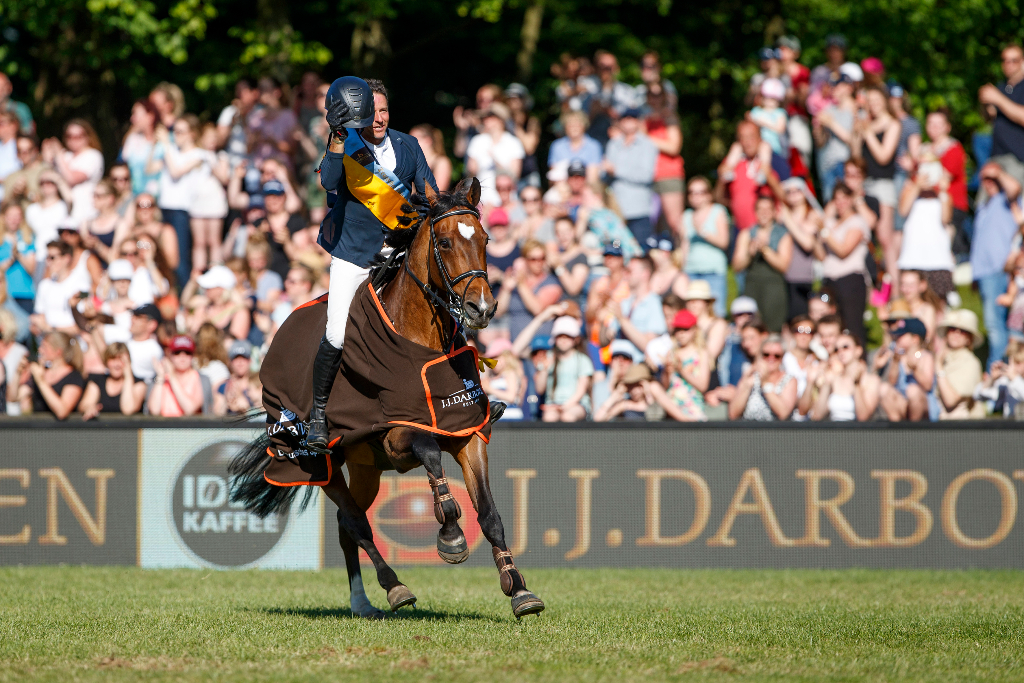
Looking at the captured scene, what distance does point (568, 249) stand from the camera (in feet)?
43.7

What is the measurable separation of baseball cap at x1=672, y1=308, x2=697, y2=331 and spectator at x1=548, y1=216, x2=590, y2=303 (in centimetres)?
155

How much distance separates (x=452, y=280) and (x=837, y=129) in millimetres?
9168

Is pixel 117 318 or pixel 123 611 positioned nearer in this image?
pixel 123 611

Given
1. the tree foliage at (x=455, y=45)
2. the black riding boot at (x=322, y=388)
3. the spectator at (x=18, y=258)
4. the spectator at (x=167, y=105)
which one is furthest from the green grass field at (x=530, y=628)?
the tree foliage at (x=455, y=45)

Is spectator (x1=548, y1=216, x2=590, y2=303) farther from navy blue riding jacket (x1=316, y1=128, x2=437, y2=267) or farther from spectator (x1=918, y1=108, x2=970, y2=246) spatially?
navy blue riding jacket (x1=316, y1=128, x2=437, y2=267)

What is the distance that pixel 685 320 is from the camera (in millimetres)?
11797

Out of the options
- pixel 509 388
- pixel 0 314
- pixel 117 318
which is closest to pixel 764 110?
pixel 509 388

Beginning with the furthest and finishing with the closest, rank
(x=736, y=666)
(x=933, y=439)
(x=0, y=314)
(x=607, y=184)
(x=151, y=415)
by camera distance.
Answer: (x=607, y=184) < (x=0, y=314) < (x=151, y=415) < (x=933, y=439) < (x=736, y=666)

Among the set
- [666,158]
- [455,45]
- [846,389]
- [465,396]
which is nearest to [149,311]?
[465,396]

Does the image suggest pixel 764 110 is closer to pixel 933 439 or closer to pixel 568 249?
pixel 568 249

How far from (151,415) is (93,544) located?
1348mm

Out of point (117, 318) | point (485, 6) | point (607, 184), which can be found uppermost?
point (485, 6)

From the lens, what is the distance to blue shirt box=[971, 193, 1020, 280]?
13.3m

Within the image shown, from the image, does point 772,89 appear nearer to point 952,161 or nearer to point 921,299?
point 952,161
